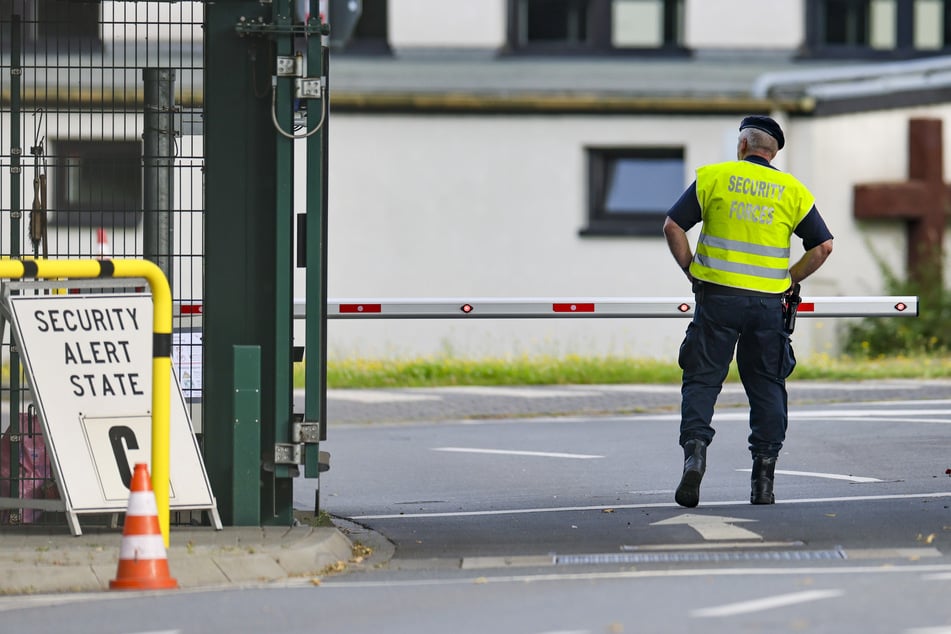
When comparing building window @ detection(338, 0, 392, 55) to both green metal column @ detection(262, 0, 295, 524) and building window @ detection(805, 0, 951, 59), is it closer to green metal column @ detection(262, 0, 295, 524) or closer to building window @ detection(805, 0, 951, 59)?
building window @ detection(805, 0, 951, 59)

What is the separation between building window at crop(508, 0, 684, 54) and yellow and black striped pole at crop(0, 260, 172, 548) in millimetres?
16657

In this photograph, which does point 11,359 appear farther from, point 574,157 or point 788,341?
point 574,157

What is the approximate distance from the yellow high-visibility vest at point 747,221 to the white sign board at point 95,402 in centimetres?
271

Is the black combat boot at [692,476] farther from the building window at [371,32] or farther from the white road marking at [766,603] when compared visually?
the building window at [371,32]

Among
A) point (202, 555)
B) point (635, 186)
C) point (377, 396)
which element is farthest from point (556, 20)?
point (202, 555)

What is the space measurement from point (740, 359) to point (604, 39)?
49.2 ft

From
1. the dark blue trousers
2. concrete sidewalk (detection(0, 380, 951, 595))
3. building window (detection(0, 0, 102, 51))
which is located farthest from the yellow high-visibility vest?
building window (detection(0, 0, 102, 51))

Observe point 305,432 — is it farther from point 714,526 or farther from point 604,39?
point 604,39

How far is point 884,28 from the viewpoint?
25031 millimetres

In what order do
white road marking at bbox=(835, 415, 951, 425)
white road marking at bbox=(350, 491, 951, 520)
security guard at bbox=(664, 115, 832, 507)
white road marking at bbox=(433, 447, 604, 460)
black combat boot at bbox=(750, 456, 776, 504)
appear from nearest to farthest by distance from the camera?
security guard at bbox=(664, 115, 832, 507) < black combat boot at bbox=(750, 456, 776, 504) < white road marking at bbox=(350, 491, 951, 520) < white road marking at bbox=(433, 447, 604, 460) < white road marking at bbox=(835, 415, 951, 425)

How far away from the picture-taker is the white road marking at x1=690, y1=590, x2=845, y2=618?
22.2 feet

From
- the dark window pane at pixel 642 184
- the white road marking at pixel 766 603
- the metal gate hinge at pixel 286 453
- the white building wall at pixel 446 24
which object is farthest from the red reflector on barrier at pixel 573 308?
the white building wall at pixel 446 24

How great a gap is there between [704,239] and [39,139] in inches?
125

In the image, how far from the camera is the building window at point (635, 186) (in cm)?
2242
